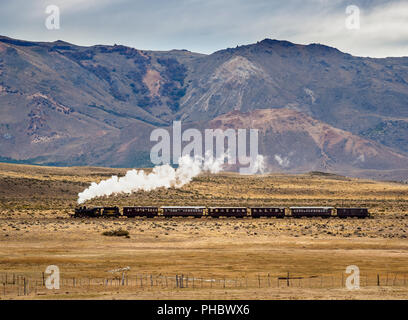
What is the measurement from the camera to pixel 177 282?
1954 inches

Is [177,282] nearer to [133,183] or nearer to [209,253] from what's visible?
[209,253]

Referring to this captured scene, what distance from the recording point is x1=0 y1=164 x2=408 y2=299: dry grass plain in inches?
1854

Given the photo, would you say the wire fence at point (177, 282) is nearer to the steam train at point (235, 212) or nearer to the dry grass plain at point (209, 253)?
the dry grass plain at point (209, 253)

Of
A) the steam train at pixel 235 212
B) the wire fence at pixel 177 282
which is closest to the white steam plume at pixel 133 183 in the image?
the steam train at pixel 235 212

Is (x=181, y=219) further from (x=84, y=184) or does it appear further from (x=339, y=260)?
(x=84, y=184)

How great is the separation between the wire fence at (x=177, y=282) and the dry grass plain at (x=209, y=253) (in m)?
0.08

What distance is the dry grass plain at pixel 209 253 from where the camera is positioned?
155 feet

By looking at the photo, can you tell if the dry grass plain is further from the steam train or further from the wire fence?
the steam train

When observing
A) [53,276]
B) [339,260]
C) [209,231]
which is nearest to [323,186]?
[209,231]

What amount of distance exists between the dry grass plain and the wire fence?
0.08 meters

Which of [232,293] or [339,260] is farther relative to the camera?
[339,260]

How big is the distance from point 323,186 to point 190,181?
3895 cm
